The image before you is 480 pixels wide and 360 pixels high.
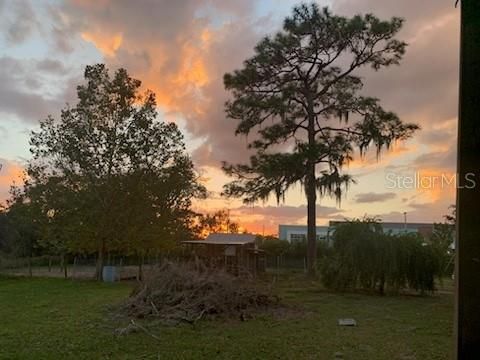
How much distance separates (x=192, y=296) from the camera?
11078 millimetres

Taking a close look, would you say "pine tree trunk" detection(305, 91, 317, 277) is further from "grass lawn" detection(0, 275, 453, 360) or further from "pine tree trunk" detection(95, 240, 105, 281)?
"pine tree trunk" detection(95, 240, 105, 281)

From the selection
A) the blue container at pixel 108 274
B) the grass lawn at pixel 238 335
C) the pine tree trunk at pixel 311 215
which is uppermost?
the pine tree trunk at pixel 311 215

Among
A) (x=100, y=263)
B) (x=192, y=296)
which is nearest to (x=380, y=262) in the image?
(x=192, y=296)

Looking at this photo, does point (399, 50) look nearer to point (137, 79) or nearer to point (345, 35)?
point (345, 35)

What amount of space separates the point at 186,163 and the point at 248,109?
164 inches

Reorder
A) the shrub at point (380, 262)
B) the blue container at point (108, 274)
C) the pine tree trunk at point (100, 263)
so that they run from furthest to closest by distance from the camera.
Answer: the pine tree trunk at point (100, 263) < the blue container at point (108, 274) < the shrub at point (380, 262)

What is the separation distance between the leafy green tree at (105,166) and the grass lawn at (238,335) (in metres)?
9.67

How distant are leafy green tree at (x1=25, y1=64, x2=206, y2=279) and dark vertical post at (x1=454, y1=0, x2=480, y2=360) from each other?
2092 centimetres

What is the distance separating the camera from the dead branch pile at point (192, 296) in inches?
413

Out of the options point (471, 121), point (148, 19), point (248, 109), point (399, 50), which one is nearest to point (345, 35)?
point (399, 50)

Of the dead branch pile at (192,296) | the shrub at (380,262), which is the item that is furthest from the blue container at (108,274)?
the dead branch pile at (192,296)

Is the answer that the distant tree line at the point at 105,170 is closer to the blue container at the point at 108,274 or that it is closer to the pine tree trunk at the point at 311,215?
the blue container at the point at 108,274

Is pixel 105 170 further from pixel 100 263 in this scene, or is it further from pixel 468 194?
pixel 468 194

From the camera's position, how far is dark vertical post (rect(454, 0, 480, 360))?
8.64ft
